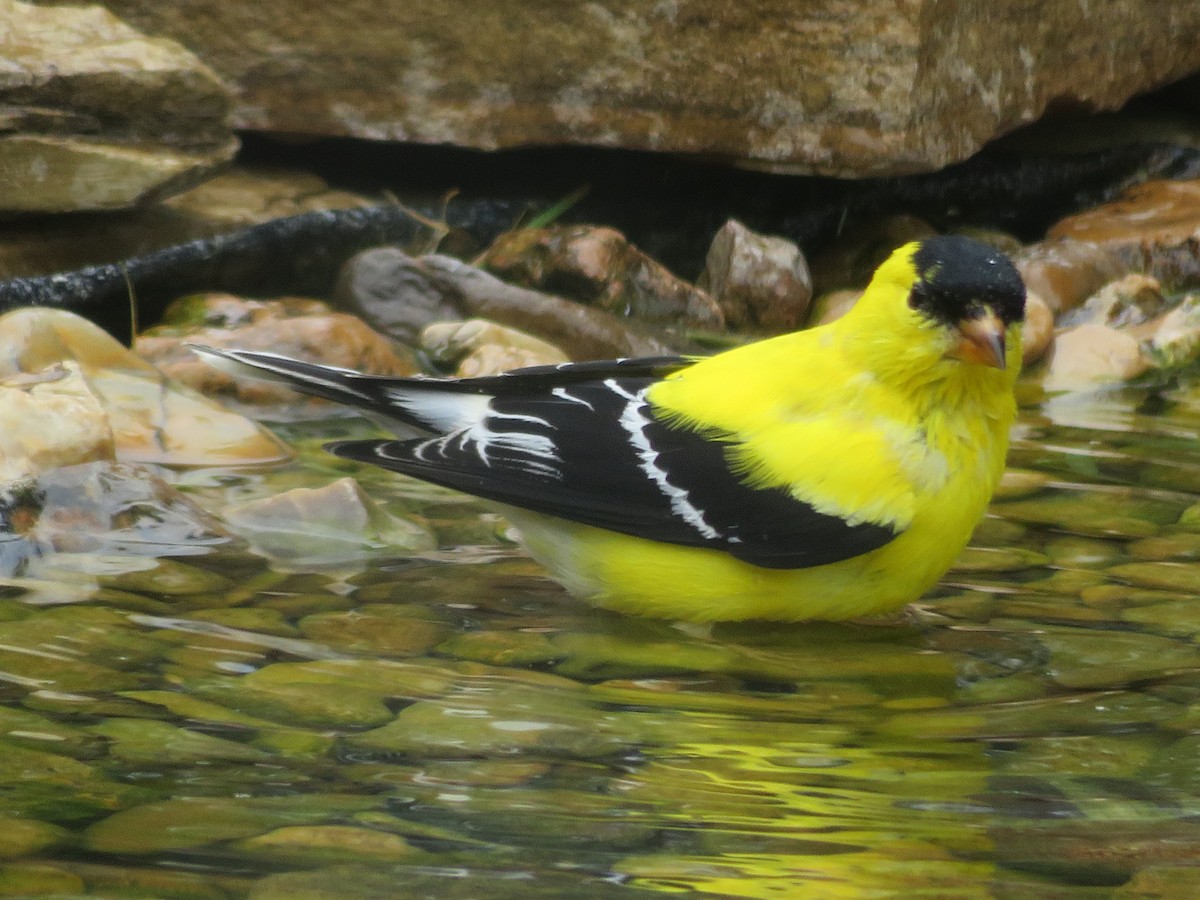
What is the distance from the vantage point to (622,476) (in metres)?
3.49

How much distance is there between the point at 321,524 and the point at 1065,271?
12.2 ft

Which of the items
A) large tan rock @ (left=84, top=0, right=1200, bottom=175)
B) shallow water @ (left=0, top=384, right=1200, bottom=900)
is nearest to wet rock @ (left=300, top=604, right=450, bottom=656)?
shallow water @ (left=0, top=384, right=1200, bottom=900)

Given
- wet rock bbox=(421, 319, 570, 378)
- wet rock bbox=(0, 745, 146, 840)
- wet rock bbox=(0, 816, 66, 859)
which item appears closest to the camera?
wet rock bbox=(0, 816, 66, 859)

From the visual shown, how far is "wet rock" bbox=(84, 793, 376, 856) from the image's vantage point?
6.63ft

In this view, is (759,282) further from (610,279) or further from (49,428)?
(49,428)

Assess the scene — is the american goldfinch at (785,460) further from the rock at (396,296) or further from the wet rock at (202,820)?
the rock at (396,296)

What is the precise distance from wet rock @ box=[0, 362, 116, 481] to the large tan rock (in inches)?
104

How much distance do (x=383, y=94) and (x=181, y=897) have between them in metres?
4.80

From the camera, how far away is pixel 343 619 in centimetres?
324

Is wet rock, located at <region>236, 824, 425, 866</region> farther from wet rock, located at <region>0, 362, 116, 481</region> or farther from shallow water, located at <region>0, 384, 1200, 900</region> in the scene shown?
wet rock, located at <region>0, 362, 116, 481</region>

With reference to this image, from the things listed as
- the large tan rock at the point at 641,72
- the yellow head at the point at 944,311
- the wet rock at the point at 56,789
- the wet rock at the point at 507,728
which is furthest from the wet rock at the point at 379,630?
the large tan rock at the point at 641,72

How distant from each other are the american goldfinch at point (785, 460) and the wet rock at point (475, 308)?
1937 millimetres

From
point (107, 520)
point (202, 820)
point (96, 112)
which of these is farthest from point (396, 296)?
point (202, 820)

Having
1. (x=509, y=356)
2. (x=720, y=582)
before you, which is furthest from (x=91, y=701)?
(x=509, y=356)
